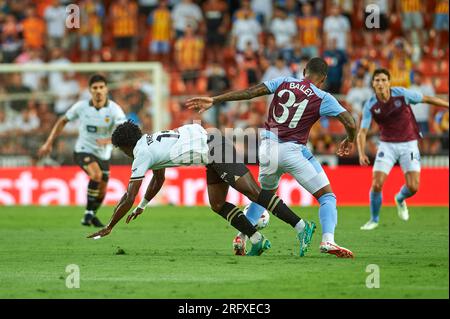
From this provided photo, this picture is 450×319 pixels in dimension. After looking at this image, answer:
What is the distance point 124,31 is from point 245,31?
3556mm

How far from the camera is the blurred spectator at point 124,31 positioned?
27203 mm

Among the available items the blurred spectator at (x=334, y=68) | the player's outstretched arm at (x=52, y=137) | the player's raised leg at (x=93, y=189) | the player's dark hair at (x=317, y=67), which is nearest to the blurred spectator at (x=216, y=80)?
the blurred spectator at (x=334, y=68)

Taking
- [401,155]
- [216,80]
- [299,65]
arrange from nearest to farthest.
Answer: [401,155] → [299,65] → [216,80]

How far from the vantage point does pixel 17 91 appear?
23.4 m

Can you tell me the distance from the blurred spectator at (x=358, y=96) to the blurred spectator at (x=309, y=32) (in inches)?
107

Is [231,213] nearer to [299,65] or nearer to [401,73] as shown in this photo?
[401,73]

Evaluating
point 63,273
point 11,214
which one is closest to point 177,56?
point 11,214

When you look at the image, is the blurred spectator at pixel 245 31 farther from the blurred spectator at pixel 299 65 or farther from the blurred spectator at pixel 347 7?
the blurred spectator at pixel 347 7

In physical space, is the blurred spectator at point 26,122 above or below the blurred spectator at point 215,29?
below

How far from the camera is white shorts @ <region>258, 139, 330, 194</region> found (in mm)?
11570

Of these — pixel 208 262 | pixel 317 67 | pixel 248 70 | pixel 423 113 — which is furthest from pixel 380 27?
pixel 208 262

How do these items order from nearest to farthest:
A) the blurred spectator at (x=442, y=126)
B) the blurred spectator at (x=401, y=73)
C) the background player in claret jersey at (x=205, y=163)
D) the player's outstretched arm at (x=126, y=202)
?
the player's outstretched arm at (x=126, y=202), the background player in claret jersey at (x=205, y=163), the blurred spectator at (x=442, y=126), the blurred spectator at (x=401, y=73)

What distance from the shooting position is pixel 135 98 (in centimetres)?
2305
